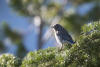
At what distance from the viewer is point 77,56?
7754 mm

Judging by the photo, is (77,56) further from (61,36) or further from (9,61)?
(9,61)

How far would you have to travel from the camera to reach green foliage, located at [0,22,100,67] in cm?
762

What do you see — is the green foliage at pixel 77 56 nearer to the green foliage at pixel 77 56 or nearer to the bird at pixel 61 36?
the green foliage at pixel 77 56

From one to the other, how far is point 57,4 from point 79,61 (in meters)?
14.2

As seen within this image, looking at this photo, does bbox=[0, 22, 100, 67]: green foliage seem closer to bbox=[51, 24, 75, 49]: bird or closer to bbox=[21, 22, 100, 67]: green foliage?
bbox=[21, 22, 100, 67]: green foliage

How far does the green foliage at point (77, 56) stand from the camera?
300 inches

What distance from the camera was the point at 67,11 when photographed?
22172 mm

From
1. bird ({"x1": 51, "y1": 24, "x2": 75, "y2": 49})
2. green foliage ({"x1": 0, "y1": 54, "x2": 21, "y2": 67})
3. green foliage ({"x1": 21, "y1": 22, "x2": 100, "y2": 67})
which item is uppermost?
bird ({"x1": 51, "y1": 24, "x2": 75, "y2": 49})

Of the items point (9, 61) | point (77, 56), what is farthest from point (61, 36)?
point (77, 56)

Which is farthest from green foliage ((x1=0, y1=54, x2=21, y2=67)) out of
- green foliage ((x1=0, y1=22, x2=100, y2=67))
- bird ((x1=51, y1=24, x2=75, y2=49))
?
bird ((x1=51, y1=24, x2=75, y2=49))

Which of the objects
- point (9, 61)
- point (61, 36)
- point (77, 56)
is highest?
point (61, 36)

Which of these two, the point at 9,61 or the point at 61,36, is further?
the point at 61,36

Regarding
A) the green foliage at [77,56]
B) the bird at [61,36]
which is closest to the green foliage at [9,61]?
the green foliage at [77,56]

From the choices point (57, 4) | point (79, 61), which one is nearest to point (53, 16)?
point (57, 4)
